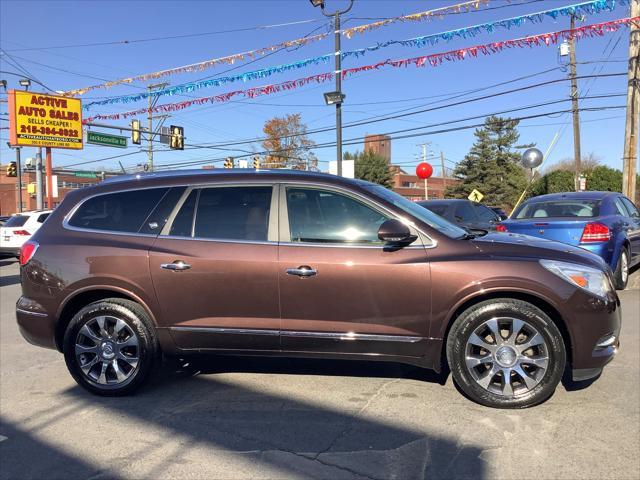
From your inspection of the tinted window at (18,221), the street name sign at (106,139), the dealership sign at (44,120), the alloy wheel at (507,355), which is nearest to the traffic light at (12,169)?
the dealership sign at (44,120)

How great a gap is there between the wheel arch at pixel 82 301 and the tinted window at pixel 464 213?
27.1ft

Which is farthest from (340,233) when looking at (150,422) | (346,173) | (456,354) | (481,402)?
(346,173)

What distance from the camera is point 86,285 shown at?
4.21m

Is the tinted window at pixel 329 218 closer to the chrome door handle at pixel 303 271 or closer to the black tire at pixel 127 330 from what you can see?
the chrome door handle at pixel 303 271

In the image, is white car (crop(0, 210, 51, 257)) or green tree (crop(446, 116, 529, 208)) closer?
white car (crop(0, 210, 51, 257))

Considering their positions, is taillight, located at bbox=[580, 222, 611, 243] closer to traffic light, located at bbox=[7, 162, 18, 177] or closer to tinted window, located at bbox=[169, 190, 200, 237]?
tinted window, located at bbox=[169, 190, 200, 237]

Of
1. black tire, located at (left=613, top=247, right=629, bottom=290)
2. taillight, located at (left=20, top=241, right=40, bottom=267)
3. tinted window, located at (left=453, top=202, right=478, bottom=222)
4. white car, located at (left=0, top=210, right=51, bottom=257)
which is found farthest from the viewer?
white car, located at (left=0, top=210, right=51, bottom=257)

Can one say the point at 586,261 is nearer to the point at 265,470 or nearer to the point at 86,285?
the point at 265,470

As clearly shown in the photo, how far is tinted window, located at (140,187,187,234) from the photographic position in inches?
168

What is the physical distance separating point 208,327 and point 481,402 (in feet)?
7.07

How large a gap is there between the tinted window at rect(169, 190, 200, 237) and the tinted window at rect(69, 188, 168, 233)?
0.81 ft

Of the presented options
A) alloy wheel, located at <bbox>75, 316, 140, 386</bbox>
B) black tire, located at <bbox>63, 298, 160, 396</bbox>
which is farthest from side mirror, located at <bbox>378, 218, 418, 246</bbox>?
alloy wheel, located at <bbox>75, 316, 140, 386</bbox>

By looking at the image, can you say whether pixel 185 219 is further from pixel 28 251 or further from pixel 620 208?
pixel 620 208

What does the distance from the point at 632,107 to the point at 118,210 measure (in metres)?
14.8
